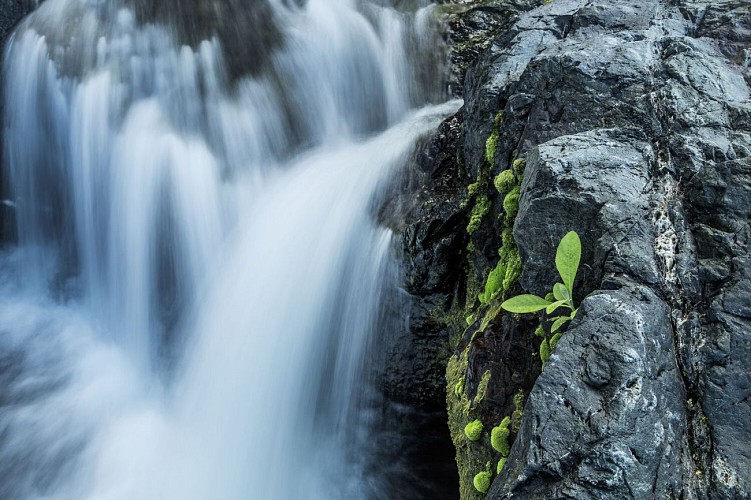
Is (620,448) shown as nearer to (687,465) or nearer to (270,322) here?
(687,465)

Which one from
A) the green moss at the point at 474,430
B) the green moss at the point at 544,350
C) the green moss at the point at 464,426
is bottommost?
the green moss at the point at 464,426

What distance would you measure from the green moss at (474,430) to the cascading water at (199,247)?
215 cm

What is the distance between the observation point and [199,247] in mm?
6836

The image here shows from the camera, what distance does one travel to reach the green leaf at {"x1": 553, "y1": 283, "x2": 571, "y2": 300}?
2682 mm

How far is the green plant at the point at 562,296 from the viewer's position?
2.66 m

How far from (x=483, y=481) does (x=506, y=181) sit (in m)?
1.90

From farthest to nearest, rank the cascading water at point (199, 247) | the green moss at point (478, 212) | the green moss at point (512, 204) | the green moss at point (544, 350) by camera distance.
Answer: the cascading water at point (199, 247)
the green moss at point (478, 212)
the green moss at point (512, 204)
the green moss at point (544, 350)

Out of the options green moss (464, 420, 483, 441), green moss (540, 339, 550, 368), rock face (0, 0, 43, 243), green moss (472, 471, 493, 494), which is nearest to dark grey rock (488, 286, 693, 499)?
green moss (540, 339, 550, 368)

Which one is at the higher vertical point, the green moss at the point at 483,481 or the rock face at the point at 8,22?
the rock face at the point at 8,22

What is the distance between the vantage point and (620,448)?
2.13 meters

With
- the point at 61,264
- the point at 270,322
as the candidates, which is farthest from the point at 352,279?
the point at 61,264

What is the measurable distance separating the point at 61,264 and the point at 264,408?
4.24m

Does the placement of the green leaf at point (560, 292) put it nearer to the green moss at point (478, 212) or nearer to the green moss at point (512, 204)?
the green moss at point (512, 204)

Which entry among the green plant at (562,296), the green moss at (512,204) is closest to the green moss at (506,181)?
the green moss at (512,204)
